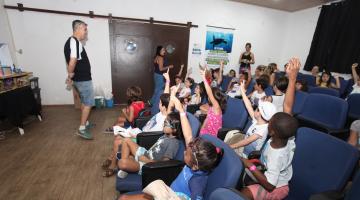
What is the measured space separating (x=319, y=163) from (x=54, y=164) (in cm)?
280

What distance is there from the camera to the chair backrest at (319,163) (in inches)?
47.6

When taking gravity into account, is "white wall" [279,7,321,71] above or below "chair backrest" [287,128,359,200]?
above

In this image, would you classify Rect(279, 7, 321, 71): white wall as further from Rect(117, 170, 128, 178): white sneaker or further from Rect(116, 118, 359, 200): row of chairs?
Rect(117, 170, 128, 178): white sneaker

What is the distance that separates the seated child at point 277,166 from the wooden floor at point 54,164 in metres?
1.43

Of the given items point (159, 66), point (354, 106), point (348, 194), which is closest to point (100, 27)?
point (159, 66)

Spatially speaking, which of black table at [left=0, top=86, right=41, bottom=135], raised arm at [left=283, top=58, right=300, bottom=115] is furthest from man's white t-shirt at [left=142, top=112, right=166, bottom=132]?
black table at [left=0, top=86, right=41, bottom=135]

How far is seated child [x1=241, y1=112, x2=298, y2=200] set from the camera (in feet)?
4.26

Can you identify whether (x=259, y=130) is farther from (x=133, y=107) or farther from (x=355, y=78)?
(x=355, y=78)

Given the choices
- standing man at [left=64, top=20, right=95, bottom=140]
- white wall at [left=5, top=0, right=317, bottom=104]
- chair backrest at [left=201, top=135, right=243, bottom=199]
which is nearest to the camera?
chair backrest at [left=201, top=135, right=243, bottom=199]

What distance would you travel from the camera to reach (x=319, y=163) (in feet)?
4.41

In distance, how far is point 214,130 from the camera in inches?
82.6

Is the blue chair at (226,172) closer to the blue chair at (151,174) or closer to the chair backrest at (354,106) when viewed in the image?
the blue chair at (151,174)

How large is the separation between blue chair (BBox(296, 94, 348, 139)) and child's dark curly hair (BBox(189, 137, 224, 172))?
1725 mm

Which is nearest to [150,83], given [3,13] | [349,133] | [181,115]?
[3,13]
